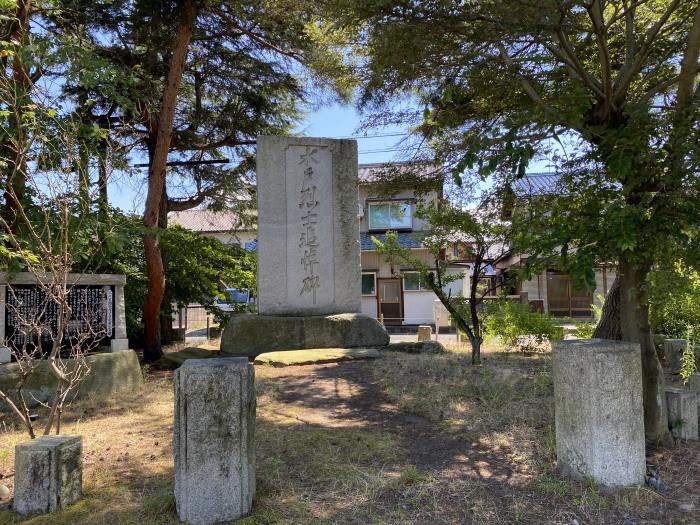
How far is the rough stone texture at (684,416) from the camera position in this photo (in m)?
4.38

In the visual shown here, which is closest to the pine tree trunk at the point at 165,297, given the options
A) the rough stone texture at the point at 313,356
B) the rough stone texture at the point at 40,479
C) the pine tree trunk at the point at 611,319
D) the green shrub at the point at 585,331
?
the rough stone texture at the point at 313,356

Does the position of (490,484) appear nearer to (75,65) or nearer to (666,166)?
(666,166)

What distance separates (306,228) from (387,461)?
5.89 metres

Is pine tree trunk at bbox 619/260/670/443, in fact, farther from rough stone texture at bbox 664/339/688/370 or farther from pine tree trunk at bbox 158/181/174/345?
pine tree trunk at bbox 158/181/174/345

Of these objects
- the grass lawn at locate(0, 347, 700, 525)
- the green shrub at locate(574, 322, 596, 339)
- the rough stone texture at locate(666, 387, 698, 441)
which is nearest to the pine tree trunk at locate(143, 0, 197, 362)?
the grass lawn at locate(0, 347, 700, 525)

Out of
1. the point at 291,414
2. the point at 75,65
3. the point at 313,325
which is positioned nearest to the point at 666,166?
the point at 291,414

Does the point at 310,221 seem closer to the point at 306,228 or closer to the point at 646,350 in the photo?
the point at 306,228

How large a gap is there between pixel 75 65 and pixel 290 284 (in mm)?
4904

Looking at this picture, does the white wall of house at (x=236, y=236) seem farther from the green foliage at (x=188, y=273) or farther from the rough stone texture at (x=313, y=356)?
the rough stone texture at (x=313, y=356)

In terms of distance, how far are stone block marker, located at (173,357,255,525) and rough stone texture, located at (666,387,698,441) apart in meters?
3.68

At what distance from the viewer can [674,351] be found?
7.77 metres

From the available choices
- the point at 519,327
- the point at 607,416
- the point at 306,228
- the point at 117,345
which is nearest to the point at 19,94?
the point at 117,345

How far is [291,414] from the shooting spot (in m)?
5.28

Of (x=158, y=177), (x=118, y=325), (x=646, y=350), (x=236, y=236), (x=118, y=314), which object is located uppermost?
(x=158, y=177)
